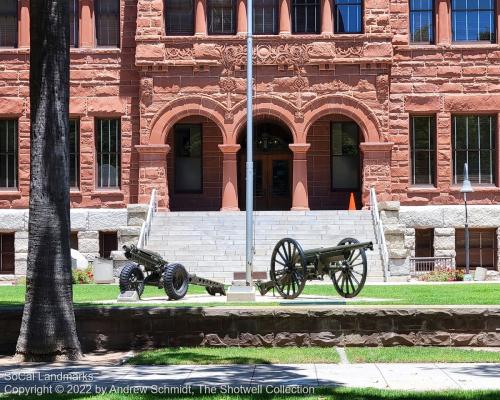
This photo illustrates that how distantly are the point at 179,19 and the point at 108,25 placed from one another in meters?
2.67

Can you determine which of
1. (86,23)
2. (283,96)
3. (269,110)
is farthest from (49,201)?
(86,23)

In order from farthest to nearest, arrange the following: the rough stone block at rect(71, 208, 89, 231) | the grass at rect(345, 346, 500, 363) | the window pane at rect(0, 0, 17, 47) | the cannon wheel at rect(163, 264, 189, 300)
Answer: the window pane at rect(0, 0, 17, 47) → the rough stone block at rect(71, 208, 89, 231) → the cannon wheel at rect(163, 264, 189, 300) → the grass at rect(345, 346, 500, 363)

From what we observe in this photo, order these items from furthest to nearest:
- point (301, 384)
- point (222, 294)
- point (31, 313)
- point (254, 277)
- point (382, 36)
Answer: point (382, 36)
point (254, 277)
point (222, 294)
point (31, 313)
point (301, 384)

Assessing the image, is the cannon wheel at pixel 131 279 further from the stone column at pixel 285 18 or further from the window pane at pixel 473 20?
the window pane at pixel 473 20

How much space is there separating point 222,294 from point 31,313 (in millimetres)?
10818

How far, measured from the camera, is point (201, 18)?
3566cm

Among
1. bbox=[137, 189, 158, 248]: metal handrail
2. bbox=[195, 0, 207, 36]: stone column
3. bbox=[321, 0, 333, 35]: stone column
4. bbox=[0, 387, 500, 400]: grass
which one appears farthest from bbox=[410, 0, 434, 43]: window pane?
bbox=[0, 387, 500, 400]: grass

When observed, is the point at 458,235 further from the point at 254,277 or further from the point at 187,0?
the point at 187,0

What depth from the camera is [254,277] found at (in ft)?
90.9

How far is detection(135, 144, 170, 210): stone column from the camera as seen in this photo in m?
35.1

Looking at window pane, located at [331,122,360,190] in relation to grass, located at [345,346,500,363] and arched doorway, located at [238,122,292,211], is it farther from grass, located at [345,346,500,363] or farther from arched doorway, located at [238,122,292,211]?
grass, located at [345,346,500,363]

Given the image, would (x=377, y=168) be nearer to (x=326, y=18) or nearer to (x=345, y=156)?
(x=345, y=156)

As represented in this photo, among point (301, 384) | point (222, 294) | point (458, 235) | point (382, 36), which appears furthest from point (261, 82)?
point (301, 384)

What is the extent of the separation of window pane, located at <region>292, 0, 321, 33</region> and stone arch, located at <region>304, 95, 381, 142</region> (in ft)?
9.31
